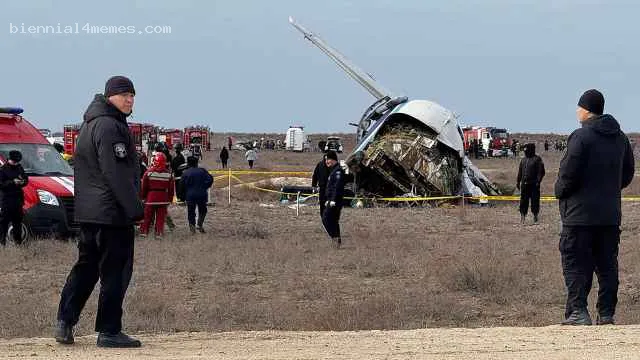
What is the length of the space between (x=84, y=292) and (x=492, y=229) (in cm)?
1632

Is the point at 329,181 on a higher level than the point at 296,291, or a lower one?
higher

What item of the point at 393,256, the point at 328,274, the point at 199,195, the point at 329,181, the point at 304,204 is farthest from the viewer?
the point at 304,204

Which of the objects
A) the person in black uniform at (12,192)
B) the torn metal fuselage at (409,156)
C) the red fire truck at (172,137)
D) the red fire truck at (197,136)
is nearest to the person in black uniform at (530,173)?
the torn metal fuselage at (409,156)

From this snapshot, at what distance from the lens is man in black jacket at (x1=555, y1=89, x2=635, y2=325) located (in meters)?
9.52

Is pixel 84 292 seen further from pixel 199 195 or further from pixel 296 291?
pixel 199 195

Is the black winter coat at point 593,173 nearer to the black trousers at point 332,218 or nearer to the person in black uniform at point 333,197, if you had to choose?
the person in black uniform at point 333,197

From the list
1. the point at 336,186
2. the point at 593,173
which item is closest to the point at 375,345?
the point at 593,173

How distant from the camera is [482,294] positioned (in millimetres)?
14469

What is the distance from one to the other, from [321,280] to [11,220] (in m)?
5.52

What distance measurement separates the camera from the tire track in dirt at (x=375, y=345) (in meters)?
7.77

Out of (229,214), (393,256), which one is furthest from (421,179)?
(393,256)

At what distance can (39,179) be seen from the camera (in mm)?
19109

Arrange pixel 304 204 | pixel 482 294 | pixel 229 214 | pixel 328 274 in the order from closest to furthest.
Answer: pixel 482 294, pixel 328 274, pixel 229 214, pixel 304 204

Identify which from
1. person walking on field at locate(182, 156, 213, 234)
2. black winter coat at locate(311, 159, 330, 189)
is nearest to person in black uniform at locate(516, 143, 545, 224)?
black winter coat at locate(311, 159, 330, 189)
